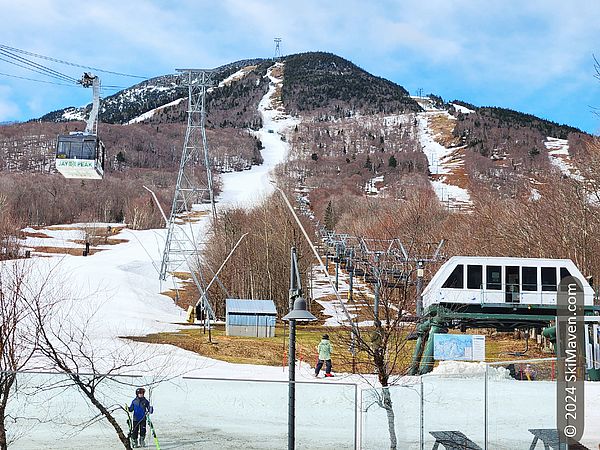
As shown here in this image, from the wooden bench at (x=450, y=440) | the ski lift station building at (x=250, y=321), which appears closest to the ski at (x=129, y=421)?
the wooden bench at (x=450, y=440)

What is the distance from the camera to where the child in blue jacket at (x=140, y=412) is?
448 inches

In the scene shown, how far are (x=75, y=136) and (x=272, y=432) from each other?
14.6m

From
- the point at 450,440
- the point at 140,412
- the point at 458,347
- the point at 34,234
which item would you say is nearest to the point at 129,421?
the point at 140,412

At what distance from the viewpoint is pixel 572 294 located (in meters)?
28.5

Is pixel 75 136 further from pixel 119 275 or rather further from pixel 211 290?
pixel 119 275

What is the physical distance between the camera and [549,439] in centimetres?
1109

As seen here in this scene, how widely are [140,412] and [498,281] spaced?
2623 centimetres

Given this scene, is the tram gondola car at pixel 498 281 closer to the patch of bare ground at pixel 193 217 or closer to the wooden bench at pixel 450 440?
the wooden bench at pixel 450 440

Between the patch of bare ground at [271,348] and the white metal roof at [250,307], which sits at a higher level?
the white metal roof at [250,307]

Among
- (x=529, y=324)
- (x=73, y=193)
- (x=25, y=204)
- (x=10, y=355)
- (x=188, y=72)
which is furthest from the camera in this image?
(x=73, y=193)

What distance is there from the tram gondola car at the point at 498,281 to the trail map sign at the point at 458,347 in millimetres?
3728

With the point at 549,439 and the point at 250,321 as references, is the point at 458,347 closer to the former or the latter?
the point at 250,321

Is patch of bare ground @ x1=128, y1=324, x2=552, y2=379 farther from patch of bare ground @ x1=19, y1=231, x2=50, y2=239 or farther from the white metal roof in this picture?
patch of bare ground @ x1=19, y1=231, x2=50, y2=239

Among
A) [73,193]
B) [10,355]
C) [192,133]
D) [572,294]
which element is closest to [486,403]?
[10,355]
